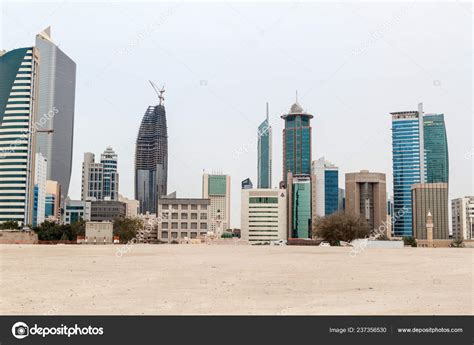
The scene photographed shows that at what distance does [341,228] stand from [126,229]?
2034 inches

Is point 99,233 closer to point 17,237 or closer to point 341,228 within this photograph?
point 17,237

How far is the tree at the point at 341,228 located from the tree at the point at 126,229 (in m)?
44.1

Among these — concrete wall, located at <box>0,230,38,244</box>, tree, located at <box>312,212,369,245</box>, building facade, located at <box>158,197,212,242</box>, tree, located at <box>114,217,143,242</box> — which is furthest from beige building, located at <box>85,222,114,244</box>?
building facade, located at <box>158,197,212,242</box>

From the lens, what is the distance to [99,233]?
112 meters

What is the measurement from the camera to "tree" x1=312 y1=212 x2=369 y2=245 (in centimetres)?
11225

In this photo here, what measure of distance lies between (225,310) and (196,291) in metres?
4.18

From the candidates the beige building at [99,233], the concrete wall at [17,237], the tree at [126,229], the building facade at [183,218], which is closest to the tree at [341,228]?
the beige building at [99,233]

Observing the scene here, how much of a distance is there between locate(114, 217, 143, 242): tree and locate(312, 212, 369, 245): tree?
44134 mm

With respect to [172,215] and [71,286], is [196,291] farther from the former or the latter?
[172,215]

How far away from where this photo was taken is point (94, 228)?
368ft

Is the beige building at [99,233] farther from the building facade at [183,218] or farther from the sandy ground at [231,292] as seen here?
the sandy ground at [231,292]

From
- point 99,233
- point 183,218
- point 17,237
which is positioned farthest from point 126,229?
point 183,218

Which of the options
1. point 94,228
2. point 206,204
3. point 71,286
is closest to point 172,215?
point 206,204

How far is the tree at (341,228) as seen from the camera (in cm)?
11225
